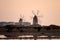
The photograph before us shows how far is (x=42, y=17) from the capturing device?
239cm

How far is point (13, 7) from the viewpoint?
7.69ft

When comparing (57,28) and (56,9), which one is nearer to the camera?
(57,28)

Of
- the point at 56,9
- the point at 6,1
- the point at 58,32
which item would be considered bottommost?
the point at 58,32

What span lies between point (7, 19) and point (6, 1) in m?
0.33

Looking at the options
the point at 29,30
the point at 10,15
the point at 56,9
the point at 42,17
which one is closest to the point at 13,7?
the point at 10,15

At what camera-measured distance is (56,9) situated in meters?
2.43

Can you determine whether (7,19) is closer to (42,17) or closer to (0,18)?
(0,18)

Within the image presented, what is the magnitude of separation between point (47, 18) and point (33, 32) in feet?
4.16

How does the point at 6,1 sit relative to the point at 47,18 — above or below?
above

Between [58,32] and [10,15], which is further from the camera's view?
[10,15]

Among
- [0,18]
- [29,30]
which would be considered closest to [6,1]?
[0,18]

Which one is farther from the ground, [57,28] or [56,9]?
[56,9]

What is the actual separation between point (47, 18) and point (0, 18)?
89 centimetres

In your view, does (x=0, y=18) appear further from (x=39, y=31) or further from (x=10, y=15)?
(x=39, y=31)
